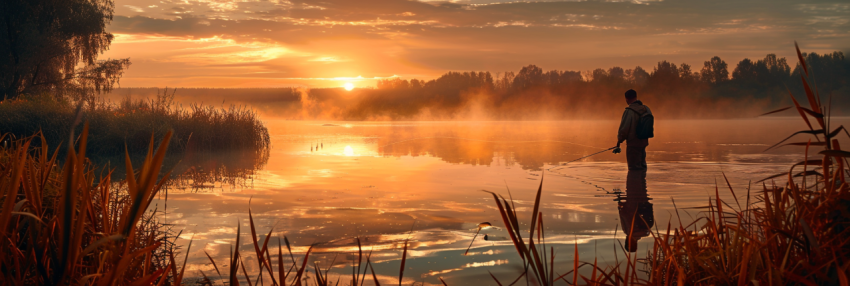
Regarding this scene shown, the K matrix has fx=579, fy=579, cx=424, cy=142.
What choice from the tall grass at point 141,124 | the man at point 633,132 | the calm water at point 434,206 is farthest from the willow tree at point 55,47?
the man at point 633,132

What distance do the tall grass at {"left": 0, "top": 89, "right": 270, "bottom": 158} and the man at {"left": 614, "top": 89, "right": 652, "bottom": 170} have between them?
11766 mm

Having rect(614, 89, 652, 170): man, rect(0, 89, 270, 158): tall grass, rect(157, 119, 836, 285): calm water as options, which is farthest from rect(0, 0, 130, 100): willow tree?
rect(614, 89, 652, 170): man

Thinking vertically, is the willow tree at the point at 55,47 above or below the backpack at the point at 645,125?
above

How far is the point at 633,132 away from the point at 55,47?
29381mm

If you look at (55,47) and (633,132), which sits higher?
(55,47)

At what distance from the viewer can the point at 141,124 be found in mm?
19344

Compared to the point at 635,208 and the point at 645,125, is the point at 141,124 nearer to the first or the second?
the point at 645,125

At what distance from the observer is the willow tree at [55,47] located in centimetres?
2823

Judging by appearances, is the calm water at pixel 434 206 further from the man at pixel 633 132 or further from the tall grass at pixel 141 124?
the tall grass at pixel 141 124

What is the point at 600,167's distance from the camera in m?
14.9

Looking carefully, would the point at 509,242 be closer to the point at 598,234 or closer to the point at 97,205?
the point at 598,234

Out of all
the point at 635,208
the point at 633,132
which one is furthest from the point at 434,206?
the point at 633,132

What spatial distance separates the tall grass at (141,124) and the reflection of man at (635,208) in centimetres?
1204

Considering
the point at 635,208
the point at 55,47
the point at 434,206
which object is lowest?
the point at 434,206
